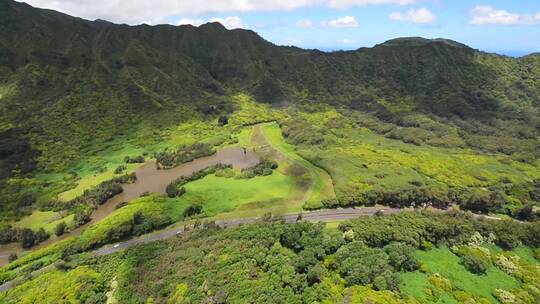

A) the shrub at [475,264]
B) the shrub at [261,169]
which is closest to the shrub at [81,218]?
the shrub at [261,169]

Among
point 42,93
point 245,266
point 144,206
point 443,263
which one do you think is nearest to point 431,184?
point 443,263

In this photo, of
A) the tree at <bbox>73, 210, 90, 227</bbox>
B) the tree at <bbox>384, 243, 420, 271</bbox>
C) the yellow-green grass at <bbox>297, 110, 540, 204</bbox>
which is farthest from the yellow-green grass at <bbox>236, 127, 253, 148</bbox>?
the tree at <bbox>384, 243, 420, 271</bbox>

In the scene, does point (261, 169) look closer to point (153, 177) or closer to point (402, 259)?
point (153, 177)

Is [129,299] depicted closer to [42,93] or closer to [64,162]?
[64,162]

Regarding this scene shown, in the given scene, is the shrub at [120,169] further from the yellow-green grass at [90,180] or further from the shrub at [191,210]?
the shrub at [191,210]

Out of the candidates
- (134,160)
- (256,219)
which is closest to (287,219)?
(256,219)
